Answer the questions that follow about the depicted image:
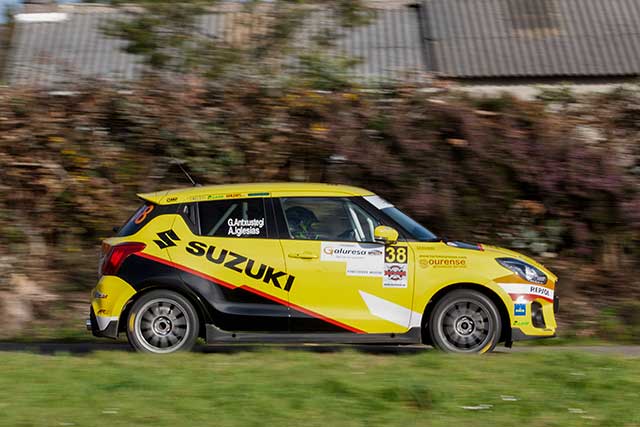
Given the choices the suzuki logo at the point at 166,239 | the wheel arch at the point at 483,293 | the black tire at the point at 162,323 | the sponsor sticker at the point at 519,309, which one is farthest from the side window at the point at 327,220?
the sponsor sticker at the point at 519,309

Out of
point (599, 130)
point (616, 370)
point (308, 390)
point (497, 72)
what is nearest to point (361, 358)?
point (308, 390)

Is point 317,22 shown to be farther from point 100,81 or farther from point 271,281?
point 271,281

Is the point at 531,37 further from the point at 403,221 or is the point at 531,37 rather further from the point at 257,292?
the point at 257,292

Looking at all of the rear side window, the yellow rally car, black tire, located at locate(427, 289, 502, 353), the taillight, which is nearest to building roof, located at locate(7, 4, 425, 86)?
the rear side window

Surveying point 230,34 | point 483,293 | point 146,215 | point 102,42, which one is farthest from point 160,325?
point 102,42

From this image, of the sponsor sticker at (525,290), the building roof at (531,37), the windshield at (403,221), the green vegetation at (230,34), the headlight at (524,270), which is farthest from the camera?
the building roof at (531,37)

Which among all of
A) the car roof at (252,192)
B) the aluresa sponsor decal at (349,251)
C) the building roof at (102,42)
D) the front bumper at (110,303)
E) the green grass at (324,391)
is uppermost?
the building roof at (102,42)

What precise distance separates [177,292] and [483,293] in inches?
111

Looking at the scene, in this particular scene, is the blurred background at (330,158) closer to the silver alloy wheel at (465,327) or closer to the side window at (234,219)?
the silver alloy wheel at (465,327)

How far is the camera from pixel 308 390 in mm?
7234

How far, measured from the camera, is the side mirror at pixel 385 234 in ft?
30.3

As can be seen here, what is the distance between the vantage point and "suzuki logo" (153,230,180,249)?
941 cm

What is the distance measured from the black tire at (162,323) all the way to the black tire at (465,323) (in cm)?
222

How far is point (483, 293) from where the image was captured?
Result: 9266 mm
